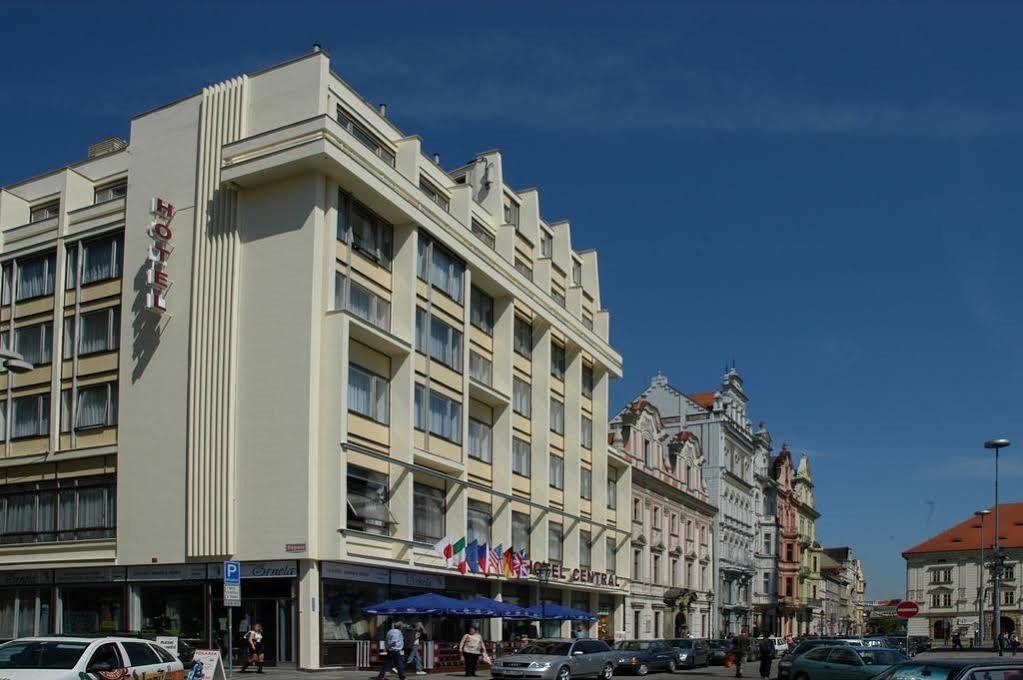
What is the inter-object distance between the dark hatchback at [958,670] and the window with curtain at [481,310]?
30358 millimetres

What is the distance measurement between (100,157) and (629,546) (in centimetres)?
3384

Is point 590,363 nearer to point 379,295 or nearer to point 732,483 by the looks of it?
point 379,295

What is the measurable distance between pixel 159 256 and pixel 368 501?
35.9 ft

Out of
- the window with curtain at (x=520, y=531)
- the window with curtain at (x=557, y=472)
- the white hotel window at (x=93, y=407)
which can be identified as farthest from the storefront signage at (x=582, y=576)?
the white hotel window at (x=93, y=407)

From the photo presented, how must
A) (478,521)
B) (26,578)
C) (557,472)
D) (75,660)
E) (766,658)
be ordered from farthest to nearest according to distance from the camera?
1. (557,472)
2. (478,521)
3. (766,658)
4. (26,578)
5. (75,660)

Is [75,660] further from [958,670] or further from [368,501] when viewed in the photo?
[368,501]

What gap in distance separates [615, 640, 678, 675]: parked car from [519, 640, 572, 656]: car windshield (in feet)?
22.0

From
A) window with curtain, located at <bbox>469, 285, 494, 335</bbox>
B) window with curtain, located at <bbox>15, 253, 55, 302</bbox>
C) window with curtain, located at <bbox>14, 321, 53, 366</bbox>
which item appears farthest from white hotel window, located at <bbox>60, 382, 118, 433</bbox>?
window with curtain, located at <bbox>469, 285, 494, 335</bbox>

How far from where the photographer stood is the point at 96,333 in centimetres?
4031

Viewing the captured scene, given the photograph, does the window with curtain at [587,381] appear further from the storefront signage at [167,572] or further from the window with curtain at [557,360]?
the storefront signage at [167,572]

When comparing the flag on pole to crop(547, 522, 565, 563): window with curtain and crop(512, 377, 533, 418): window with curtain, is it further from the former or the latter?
crop(547, 522, 565, 563): window with curtain

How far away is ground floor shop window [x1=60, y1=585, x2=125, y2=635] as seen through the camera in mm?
37688

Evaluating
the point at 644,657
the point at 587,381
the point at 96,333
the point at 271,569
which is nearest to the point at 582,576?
the point at 644,657

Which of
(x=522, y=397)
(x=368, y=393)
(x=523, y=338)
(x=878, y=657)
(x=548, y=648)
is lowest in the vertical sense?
(x=548, y=648)
